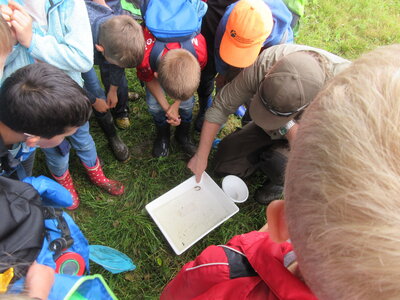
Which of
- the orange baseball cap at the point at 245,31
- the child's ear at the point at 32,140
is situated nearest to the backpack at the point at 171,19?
the orange baseball cap at the point at 245,31

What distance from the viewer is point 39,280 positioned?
38.3 inches

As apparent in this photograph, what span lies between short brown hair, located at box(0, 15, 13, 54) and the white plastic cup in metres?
1.53

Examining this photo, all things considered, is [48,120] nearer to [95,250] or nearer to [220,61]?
[95,250]

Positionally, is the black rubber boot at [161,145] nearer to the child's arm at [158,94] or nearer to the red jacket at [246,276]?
the child's arm at [158,94]

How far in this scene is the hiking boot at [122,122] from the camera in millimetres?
2436

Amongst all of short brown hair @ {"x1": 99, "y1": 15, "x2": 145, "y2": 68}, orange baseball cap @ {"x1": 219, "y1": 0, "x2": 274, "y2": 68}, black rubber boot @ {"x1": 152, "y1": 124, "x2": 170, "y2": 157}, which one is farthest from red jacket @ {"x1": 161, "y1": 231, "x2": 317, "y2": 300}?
black rubber boot @ {"x1": 152, "y1": 124, "x2": 170, "y2": 157}

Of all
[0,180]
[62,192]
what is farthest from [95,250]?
[0,180]

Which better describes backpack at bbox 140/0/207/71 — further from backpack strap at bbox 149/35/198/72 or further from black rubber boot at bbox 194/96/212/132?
black rubber boot at bbox 194/96/212/132

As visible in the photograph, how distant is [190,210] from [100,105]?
96cm

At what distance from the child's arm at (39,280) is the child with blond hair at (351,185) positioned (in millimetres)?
898

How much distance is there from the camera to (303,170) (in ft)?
1.51

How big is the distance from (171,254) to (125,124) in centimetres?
117

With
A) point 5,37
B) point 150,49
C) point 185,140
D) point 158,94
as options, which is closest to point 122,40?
point 150,49

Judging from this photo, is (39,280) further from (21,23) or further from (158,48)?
(158,48)
